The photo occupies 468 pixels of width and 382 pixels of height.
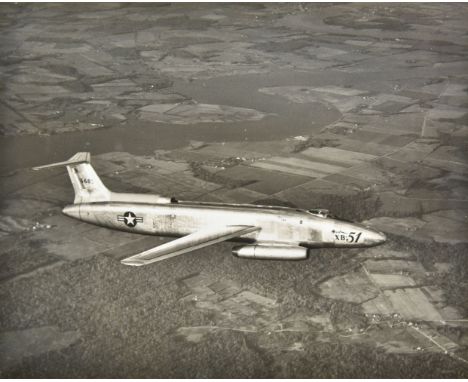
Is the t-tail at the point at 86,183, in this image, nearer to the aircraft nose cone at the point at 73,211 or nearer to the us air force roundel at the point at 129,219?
the aircraft nose cone at the point at 73,211

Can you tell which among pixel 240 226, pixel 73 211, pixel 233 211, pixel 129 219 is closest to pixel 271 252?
pixel 240 226

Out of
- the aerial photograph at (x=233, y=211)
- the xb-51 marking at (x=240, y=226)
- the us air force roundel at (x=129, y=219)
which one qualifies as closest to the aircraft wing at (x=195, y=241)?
the xb-51 marking at (x=240, y=226)

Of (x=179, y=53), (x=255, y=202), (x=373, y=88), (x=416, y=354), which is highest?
(x=179, y=53)

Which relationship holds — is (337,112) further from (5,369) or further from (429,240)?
(5,369)

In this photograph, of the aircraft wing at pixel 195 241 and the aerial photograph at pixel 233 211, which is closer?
the aerial photograph at pixel 233 211

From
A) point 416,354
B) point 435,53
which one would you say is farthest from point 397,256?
point 435,53

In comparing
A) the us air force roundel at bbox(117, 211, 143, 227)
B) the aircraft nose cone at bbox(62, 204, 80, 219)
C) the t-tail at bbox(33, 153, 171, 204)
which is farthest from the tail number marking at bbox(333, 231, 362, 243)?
the aircraft nose cone at bbox(62, 204, 80, 219)

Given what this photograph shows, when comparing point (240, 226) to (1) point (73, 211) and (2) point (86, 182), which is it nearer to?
(2) point (86, 182)
